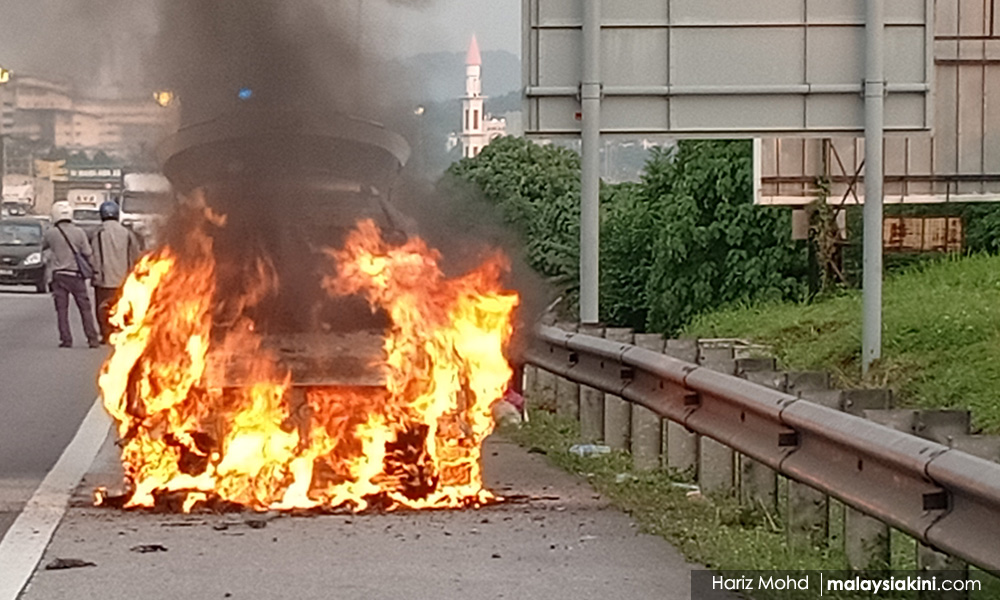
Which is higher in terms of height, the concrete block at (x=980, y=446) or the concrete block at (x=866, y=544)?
the concrete block at (x=980, y=446)

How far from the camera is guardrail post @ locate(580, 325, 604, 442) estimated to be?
11.8m

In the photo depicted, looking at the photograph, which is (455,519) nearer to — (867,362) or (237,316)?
(237,316)

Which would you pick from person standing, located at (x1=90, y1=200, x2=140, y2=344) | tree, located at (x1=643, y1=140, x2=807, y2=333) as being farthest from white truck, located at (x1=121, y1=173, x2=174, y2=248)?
tree, located at (x1=643, y1=140, x2=807, y2=333)

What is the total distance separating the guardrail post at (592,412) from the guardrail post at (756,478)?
276 centimetres

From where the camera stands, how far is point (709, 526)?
850 cm

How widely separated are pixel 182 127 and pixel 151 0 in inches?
27.9

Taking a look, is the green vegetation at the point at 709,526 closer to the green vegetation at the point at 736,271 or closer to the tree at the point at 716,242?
the green vegetation at the point at 736,271

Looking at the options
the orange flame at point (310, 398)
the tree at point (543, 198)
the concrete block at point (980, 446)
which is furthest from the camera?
the tree at point (543, 198)

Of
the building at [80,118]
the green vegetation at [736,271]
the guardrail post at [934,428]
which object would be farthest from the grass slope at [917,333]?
the building at [80,118]

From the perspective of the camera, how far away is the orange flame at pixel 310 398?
9.50 metres

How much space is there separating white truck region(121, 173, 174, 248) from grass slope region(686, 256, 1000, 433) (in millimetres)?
4092

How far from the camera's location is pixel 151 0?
36.3ft

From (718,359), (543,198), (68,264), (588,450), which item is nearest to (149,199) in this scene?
(588,450)

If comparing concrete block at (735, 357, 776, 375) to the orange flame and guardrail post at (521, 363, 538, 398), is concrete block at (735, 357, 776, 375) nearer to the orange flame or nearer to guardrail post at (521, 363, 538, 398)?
the orange flame
